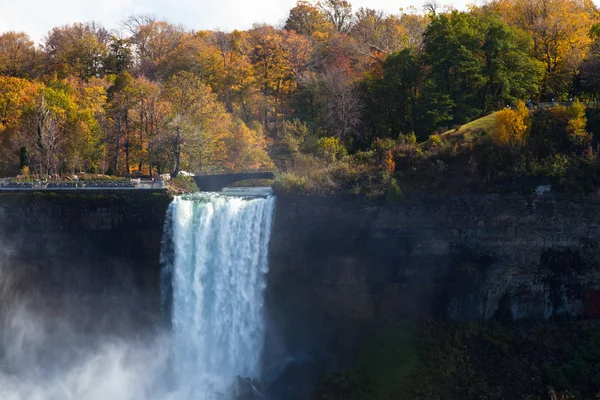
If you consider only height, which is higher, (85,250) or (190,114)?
(190,114)

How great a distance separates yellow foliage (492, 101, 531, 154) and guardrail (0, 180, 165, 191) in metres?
21.8

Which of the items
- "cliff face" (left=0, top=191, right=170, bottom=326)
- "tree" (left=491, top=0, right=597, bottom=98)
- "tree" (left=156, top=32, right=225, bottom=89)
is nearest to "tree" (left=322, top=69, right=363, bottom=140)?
"tree" (left=491, top=0, right=597, bottom=98)

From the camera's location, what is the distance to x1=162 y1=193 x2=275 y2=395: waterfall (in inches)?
1540

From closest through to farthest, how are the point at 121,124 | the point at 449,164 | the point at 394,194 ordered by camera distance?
the point at 394,194
the point at 449,164
the point at 121,124

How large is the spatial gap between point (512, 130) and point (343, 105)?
53.8 ft

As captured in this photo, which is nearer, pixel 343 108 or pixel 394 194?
pixel 394 194

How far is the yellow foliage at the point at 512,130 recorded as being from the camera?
3809cm

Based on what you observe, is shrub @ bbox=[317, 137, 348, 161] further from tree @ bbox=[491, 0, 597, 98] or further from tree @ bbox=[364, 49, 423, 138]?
tree @ bbox=[491, 0, 597, 98]

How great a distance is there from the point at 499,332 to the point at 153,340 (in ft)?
69.9

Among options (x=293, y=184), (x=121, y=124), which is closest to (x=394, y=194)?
(x=293, y=184)

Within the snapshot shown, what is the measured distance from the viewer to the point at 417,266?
37.7m

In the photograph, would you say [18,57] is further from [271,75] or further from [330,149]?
[330,149]

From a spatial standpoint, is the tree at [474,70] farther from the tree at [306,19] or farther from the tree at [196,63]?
the tree at [306,19]

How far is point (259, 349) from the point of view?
128ft
